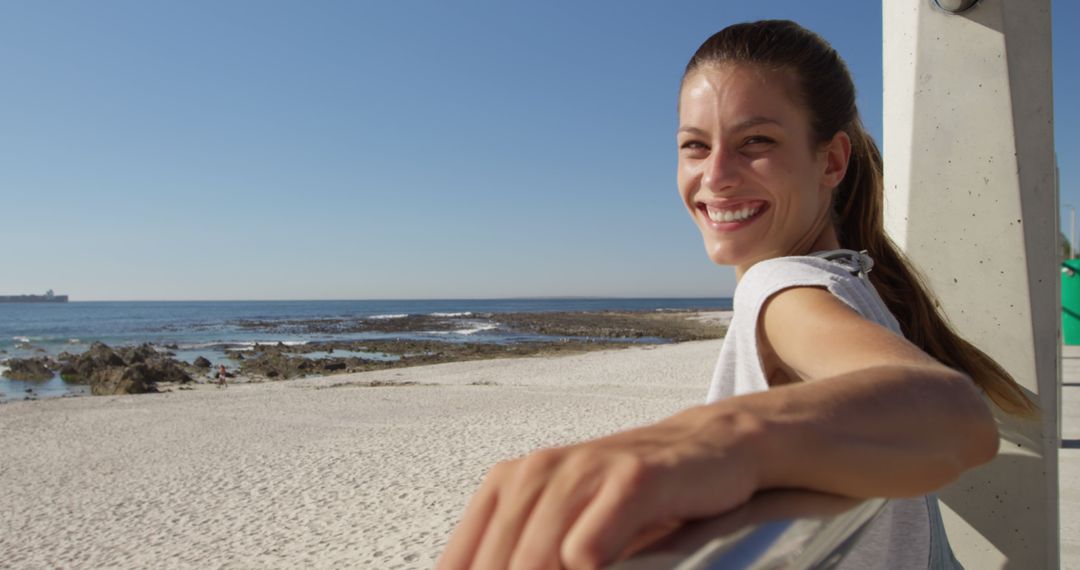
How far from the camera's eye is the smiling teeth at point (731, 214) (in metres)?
1.28

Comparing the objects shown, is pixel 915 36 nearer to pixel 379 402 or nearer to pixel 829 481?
pixel 829 481

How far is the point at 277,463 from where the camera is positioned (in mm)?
12547

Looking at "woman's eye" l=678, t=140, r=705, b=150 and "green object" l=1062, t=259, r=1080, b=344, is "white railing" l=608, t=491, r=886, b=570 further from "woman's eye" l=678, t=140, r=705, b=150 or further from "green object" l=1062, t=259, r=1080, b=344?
"green object" l=1062, t=259, r=1080, b=344

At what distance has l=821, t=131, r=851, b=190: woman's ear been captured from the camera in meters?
1.36

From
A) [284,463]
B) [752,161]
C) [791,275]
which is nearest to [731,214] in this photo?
[752,161]

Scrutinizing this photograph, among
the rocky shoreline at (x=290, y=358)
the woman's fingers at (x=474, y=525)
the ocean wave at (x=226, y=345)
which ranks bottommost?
the ocean wave at (x=226, y=345)

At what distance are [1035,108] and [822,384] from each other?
2528 mm

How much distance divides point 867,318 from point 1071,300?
15.9 m

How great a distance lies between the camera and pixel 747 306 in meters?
0.95

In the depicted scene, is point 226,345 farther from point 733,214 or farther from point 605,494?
point 605,494

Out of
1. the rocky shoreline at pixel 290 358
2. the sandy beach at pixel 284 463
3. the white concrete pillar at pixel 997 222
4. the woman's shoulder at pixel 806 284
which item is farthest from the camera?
the rocky shoreline at pixel 290 358

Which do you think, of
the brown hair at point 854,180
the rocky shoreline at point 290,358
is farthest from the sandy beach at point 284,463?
the rocky shoreline at point 290,358

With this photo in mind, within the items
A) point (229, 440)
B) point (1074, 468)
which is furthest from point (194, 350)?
point (1074, 468)

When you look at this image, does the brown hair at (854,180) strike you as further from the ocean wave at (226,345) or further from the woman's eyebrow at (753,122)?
the ocean wave at (226,345)
